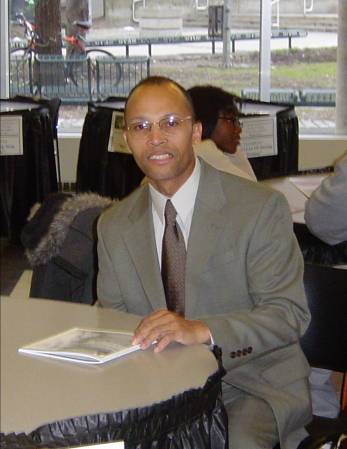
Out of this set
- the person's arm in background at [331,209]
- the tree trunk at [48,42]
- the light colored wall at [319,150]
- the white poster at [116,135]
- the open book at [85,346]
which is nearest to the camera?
the open book at [85,346]

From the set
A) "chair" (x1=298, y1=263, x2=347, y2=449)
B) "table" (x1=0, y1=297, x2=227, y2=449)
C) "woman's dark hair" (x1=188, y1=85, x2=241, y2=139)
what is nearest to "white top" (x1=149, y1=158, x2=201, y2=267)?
"chair" (x1=298, y1=263, x2=347, y2=449)

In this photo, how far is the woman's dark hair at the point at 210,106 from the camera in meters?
4.40

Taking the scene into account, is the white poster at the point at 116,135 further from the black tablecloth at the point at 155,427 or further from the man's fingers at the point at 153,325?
the black tablecloth at the point at 155,427

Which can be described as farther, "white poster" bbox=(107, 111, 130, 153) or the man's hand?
"white poster" bbox=(107, 111, 130, 153)

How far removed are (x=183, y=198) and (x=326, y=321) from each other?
0.47 meters

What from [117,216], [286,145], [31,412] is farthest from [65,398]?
[286,145]

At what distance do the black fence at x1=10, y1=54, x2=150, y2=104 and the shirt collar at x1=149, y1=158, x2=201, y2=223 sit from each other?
7707 millimetres

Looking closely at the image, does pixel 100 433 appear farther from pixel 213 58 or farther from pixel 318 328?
pixel 213 58

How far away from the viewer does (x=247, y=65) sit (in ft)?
32.3

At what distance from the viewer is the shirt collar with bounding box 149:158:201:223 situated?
97.7 inches

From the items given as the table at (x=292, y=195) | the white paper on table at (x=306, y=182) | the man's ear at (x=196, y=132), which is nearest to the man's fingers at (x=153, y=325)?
the man's ear at (x=196, y=132)

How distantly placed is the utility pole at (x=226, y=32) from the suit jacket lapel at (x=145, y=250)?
752 centimetres

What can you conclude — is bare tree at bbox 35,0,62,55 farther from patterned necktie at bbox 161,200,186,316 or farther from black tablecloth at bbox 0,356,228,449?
black tablecloth at bbox 0,356,228,449

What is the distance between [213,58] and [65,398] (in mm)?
8435
